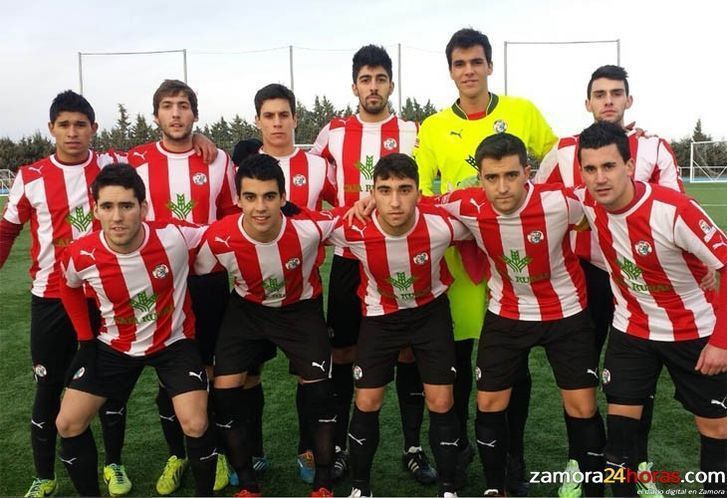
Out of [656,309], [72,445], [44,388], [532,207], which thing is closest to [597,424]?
[656,309]

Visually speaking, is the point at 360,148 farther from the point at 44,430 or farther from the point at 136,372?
the point at 44,430

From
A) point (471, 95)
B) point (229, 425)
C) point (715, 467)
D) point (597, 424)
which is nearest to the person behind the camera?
point (715, 467)

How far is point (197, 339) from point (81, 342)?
2.06ft

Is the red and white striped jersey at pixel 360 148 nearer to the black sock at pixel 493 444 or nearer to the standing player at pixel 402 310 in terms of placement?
the standing player at pixel 402 310

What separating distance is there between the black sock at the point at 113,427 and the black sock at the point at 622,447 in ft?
8.16

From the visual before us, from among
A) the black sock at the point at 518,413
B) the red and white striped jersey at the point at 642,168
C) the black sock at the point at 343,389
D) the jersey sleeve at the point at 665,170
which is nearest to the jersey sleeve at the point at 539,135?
the red and white striped jersey at the point at 642,168

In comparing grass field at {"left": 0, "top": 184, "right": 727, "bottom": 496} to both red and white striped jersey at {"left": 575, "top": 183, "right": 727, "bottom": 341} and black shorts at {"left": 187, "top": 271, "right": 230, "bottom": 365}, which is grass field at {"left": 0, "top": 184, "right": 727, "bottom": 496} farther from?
red and white striped jersey at {"left": 575, "top": 183, "right": 727, "bottom": 341}

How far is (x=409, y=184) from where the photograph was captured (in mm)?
2947

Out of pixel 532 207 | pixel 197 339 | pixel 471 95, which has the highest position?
pixel 471 95

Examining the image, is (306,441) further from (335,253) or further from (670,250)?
(670,250)

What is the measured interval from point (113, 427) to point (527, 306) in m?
2.29

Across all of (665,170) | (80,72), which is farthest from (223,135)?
(665,170)

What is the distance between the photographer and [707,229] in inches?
103

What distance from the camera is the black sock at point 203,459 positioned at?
9.61 feet
